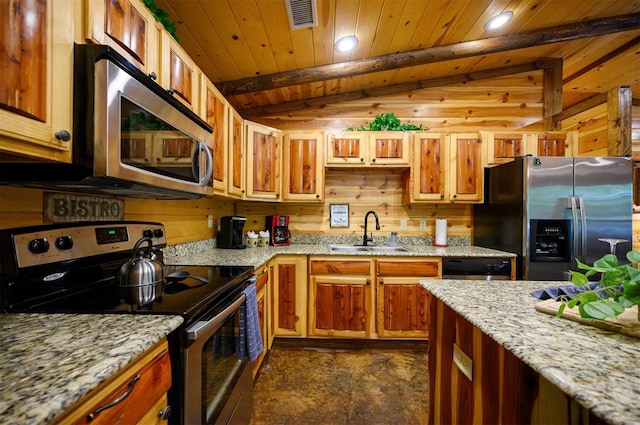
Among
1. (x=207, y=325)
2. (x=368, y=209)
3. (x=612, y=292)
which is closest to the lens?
(x=612, y=292)

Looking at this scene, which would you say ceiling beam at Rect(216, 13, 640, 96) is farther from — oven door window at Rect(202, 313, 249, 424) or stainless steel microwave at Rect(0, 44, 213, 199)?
oven door window at Rect(202, 313, 249, 424)

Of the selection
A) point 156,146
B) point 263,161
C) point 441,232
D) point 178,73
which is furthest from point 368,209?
point 156,146

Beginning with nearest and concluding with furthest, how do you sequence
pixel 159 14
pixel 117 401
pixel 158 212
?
pixel 117 401, pixel 159 14, pixel 158 212

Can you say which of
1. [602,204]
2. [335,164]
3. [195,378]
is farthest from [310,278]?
[602,204]

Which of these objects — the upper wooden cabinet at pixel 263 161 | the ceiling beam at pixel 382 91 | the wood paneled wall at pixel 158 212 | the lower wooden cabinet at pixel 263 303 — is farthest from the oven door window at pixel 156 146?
the ceiling beam at pixel 382 91

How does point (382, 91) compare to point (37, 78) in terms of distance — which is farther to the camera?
point (382, 91)

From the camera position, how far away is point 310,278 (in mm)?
2451

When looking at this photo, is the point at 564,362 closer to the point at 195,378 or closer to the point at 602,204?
the point at 195,378

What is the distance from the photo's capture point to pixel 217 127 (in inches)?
75.8

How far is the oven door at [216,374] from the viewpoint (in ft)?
2.95

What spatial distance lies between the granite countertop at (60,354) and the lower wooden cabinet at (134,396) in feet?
0.16

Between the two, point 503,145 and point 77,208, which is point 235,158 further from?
point 503,145

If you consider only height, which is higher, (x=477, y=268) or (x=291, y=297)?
(x=477, y=268)

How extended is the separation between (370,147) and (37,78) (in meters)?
2.41
